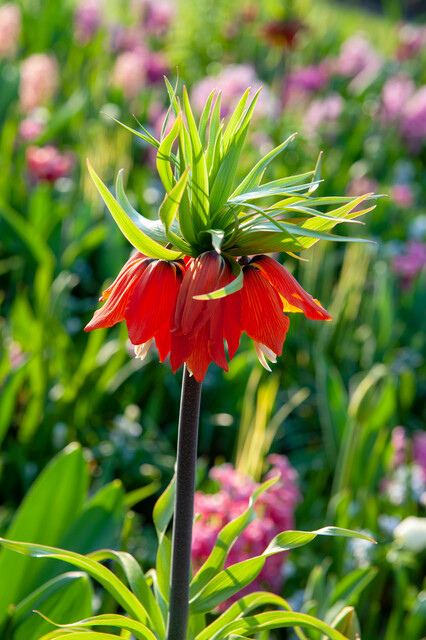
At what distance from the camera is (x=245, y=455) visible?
3.68 feet

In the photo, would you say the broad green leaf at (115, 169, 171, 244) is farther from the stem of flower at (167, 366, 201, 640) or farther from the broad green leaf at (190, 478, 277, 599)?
the broad green leaf at (190, 478, 277, 599)

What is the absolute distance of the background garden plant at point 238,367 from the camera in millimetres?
1121

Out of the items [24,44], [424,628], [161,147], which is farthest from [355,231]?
[24,44]

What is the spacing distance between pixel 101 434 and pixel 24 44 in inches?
124

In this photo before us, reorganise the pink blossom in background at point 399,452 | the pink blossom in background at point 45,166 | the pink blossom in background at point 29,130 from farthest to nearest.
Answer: the pink blossom in background at point 29,130 → the pink blossom in background at point 45,166 → the pink blossom in background at point 399,452

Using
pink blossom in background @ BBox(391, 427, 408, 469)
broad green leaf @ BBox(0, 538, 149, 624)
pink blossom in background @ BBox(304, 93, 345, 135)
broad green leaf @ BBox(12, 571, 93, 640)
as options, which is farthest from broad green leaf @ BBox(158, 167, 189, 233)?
pink blossom in background @ BBox(304, 93, 345, 135)

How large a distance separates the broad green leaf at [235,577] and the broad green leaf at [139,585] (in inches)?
1.6

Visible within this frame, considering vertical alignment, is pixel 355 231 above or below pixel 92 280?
below

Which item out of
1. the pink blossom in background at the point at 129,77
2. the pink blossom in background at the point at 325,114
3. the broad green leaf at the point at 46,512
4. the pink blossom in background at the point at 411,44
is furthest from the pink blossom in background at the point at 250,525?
the pink blossom in background at the point at 411,44

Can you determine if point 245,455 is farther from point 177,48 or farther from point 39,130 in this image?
point 177,48

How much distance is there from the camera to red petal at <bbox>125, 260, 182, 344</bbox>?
18.9 inches

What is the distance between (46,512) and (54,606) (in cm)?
14

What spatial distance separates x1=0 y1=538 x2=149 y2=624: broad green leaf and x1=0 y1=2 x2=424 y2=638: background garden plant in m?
0.27

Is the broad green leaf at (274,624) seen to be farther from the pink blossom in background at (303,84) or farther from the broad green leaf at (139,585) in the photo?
the pink blossom in background at (303,84)
